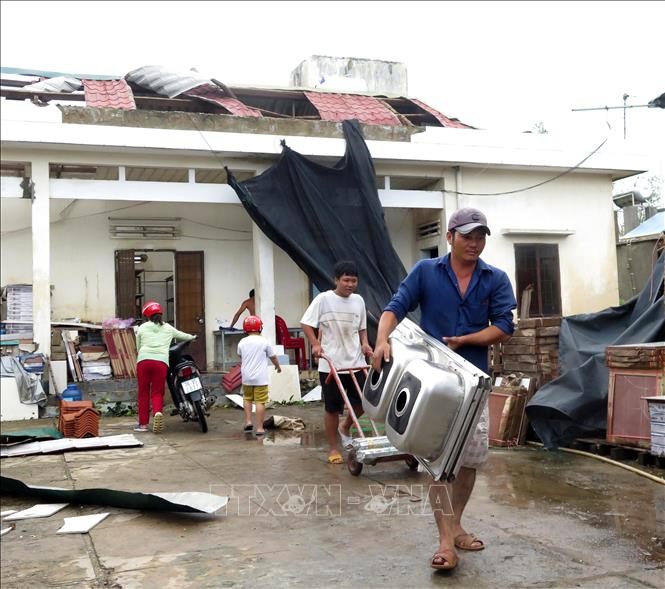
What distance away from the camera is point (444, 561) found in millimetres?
3039

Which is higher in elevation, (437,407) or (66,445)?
(437,407)

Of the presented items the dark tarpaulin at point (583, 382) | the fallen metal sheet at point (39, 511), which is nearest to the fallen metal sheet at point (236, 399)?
the dark tarpaulin at point (583, 382)

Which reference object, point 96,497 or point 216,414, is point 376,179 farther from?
point 96,497

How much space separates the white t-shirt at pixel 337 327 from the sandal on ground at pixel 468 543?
229 cm

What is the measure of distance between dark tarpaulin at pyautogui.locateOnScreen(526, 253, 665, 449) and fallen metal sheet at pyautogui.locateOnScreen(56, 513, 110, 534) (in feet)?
12.4

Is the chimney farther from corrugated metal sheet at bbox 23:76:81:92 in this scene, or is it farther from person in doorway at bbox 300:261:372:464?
person in doorway at bbox 300:261:372:464

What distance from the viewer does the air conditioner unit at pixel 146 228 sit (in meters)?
11.1

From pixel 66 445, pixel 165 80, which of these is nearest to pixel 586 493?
pixel 66 445

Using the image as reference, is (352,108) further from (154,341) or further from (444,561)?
(444,561)

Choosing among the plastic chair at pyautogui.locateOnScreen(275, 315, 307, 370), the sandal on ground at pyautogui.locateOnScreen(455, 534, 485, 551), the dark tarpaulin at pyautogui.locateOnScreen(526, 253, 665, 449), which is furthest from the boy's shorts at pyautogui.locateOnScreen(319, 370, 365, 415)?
the plastic chair at pyautogui.locateOnScreen(275, 315, 307, 370)

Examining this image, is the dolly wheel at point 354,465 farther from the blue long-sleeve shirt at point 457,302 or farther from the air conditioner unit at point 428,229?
the air conditioner unit at point 428,229

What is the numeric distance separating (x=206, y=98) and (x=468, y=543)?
970cm

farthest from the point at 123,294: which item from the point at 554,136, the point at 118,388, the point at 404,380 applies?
the point at 404,380

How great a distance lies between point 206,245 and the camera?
11883 millimetres
